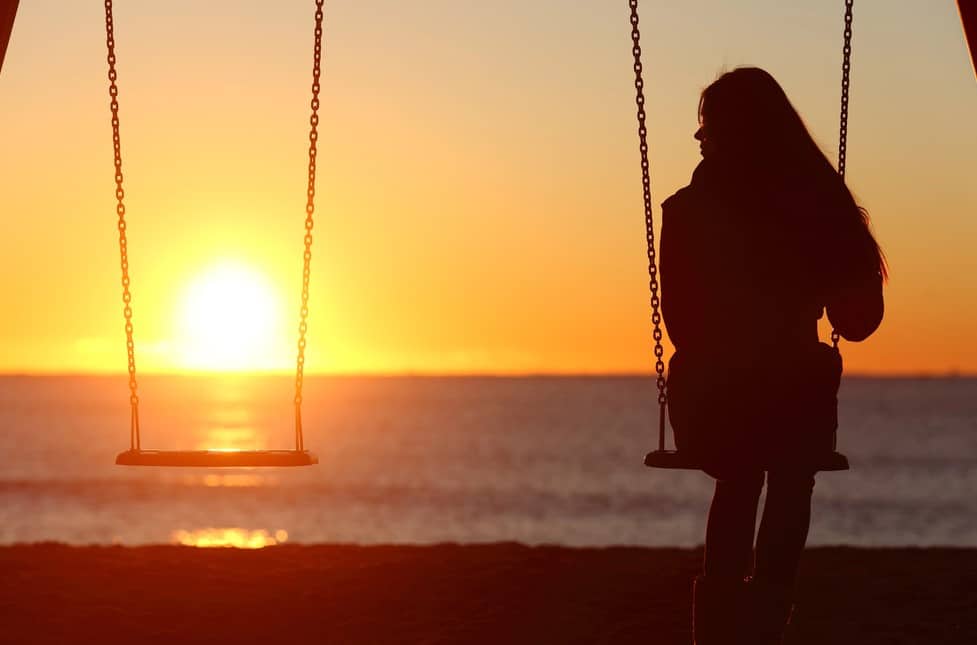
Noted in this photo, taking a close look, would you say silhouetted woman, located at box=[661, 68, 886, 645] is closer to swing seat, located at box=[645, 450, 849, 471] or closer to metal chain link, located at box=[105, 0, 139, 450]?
swing seat, located at box=[645, 450, 849, 471]

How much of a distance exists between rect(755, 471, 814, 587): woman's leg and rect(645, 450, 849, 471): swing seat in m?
0.07

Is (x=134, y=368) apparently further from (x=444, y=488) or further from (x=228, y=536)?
(x=444, y=488)

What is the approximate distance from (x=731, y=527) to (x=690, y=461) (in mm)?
250

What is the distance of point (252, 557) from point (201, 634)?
176cm

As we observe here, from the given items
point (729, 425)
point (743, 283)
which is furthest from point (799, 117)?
point (729, 425)

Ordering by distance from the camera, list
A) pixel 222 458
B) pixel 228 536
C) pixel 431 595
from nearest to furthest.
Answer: pixel 222 458 < pixel 431 595 < pixel 228 536

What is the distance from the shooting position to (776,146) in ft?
16.8

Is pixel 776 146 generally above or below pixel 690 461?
above

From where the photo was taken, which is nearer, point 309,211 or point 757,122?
point 757,122

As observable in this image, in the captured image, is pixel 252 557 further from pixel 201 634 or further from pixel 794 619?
pixel 794 619

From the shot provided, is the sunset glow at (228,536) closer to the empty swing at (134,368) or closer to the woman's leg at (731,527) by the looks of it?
the empty swing at (134,368)

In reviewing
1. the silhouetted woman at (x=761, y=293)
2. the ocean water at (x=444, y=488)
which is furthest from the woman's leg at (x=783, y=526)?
the ocean water at (x=444, y=488)

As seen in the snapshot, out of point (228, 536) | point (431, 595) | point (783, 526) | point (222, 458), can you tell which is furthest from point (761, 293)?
point (228, 536)

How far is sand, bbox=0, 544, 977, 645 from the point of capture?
7.59 m
